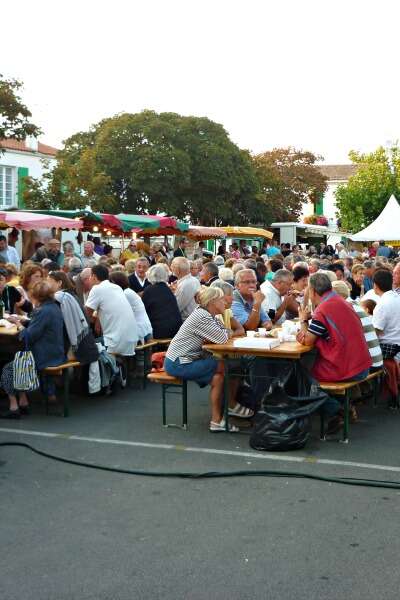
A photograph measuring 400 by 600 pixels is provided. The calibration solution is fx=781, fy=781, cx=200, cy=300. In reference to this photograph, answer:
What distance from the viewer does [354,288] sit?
13.3 meters

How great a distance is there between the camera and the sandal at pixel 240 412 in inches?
290

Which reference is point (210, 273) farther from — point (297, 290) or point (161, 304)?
point (161, 304)

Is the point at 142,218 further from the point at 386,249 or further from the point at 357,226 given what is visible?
the point at 357,226

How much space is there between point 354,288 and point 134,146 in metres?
33.6

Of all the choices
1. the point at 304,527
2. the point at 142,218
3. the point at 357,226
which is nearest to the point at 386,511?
the point at 304,527

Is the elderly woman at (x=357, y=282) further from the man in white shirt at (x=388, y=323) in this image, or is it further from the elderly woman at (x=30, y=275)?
the elderly woman at (x=30, y=275)

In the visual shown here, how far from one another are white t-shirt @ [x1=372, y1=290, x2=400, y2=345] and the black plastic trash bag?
1839mm

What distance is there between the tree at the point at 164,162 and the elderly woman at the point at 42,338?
35.3 metres

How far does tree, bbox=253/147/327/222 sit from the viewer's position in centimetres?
6094

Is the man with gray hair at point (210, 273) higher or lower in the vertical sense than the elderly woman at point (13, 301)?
higher

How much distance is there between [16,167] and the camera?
47.3m

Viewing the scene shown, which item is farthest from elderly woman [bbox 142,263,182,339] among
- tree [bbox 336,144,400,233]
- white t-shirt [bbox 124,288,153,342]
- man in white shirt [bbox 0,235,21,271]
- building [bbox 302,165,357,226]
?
building [bbox 302,165,357,226]

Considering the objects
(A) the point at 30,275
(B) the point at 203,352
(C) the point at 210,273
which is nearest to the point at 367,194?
(C) the point at 210,273

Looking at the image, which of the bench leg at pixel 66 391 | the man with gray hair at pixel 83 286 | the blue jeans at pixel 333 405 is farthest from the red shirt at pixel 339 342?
the man with gray hair at pixel 83 286
